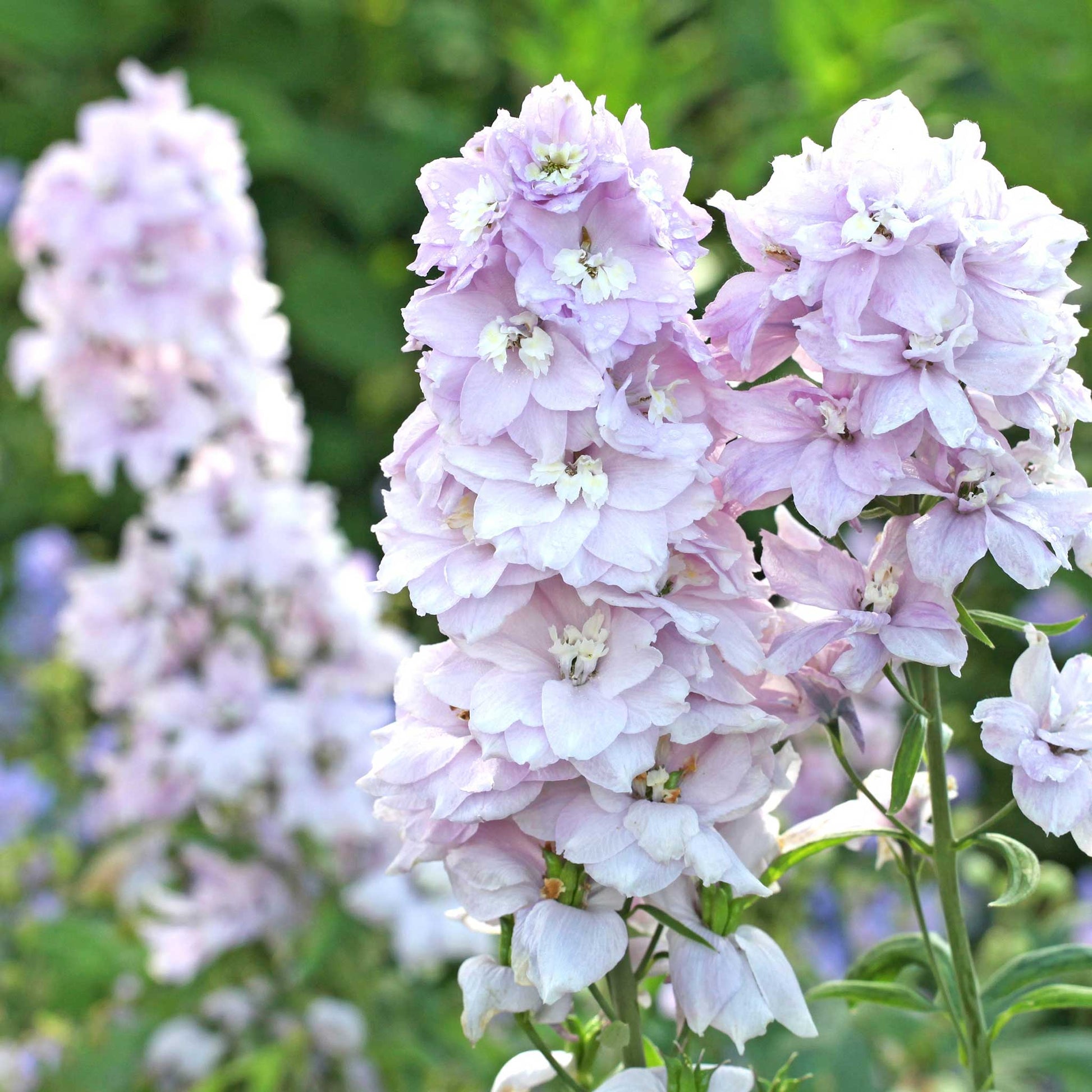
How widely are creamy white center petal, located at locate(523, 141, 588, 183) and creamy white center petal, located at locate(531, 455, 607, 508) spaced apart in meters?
0.13

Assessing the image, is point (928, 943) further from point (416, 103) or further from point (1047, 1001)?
point (416, 103)

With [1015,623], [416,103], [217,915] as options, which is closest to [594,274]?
[1015,623]

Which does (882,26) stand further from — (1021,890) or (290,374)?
(1021,890)

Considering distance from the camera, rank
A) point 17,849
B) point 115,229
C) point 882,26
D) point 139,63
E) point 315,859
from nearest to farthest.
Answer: point 115,229, point 315,859, point 17,849, point 882,26, point 139,63

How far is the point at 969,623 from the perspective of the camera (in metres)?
0.69

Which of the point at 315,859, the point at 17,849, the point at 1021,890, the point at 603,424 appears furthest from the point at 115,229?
the point at 1021,890

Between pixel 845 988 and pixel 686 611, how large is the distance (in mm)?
267

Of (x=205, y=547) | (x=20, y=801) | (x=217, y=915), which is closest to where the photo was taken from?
(x=205, y=547)

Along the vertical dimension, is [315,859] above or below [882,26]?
below

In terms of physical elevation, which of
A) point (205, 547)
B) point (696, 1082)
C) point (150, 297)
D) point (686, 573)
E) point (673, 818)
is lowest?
point (696, 1082)

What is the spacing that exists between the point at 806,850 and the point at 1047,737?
0.45 feet

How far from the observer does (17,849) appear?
75.6 inches

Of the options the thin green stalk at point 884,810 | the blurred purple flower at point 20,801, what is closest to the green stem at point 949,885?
the thin green stalk at point 884,810

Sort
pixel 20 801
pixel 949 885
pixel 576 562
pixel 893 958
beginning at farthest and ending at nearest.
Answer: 1. pixel 20 801
2. pixel 893 958
3. pixel 949 885
4. pixel 576 562
